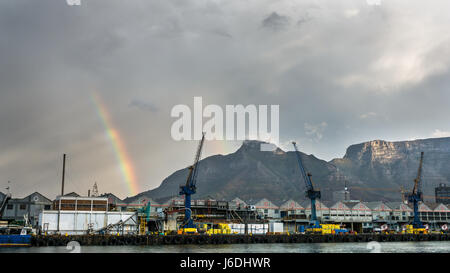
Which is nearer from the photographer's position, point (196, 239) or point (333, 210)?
point (196, 239)

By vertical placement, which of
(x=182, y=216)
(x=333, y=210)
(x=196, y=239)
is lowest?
(x=196, y=239)

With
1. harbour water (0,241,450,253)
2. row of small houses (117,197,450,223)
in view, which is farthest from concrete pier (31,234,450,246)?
row of small houses (117,197,450,223)

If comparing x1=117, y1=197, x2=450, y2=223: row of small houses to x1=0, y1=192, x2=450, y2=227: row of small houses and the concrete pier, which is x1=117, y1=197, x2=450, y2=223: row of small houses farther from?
the concrete pier

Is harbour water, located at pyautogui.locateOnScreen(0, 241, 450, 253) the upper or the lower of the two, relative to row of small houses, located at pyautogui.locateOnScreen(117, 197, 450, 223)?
lower

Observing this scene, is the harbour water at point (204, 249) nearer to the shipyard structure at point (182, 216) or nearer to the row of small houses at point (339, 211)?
the shipyard structure at point (182, 216)

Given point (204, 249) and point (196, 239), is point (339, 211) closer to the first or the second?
point (196, 239)

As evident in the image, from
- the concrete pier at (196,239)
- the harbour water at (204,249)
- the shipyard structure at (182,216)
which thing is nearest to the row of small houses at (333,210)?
the shipyard structure at (182,216)

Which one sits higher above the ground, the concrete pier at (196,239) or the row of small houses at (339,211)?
the row of small houses at (339,211)

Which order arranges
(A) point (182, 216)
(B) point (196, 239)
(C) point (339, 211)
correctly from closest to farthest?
(B) point (196, 239), (A) point (182, 216), (C) point (339, 211)

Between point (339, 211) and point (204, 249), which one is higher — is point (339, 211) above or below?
above

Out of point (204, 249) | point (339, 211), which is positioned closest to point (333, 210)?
point (339, 211)

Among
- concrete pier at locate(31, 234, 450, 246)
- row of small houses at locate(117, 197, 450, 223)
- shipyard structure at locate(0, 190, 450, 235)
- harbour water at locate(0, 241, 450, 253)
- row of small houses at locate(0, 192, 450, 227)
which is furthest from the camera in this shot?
row of small houses at locate(117, 197, 450, 223)

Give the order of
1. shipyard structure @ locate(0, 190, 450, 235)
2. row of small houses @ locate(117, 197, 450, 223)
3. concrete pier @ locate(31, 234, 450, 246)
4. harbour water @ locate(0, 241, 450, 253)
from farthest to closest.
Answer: row of small houses @ locate(117, 197, 450, 223), shipyard structure @ locate(0, 190, 450, 235), concrete pier @ locate(31, 234, 450, 246), harbour water @ locate(0, 241, 450, 253)
